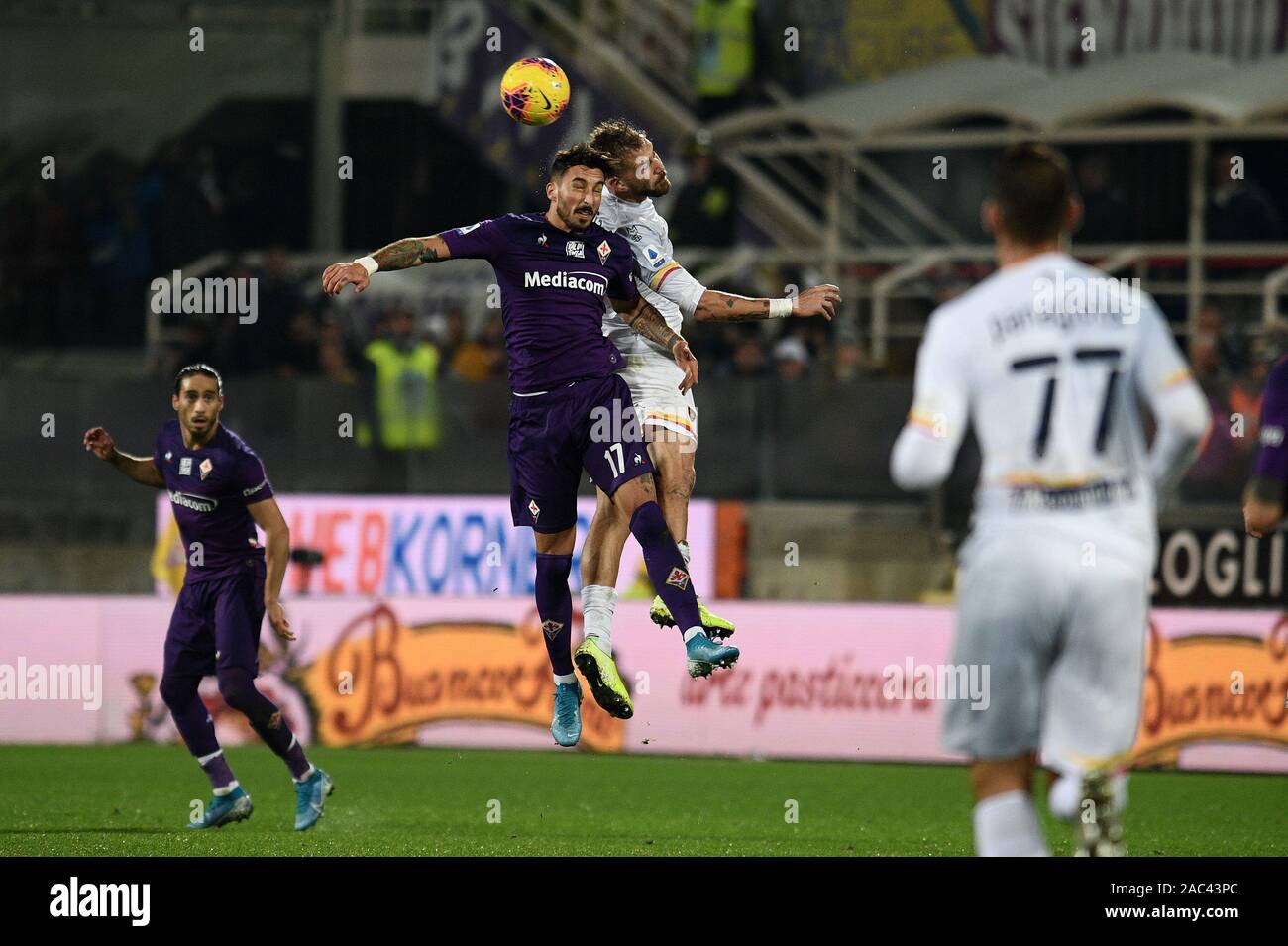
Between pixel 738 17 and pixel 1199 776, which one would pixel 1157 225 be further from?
pixel 1199 776

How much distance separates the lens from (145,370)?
19812 mm

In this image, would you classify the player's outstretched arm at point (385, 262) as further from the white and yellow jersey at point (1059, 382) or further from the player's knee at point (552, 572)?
the white and yellow jersey at point (1059, 382)

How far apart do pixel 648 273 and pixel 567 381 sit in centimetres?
70

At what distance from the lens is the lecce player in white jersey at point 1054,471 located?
623cm

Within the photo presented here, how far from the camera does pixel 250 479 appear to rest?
11.7 m

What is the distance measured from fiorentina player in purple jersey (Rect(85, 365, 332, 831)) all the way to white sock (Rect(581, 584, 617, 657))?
6.42ft

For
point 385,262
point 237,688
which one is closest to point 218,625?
point 237,688

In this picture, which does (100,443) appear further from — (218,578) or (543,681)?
(543,681)

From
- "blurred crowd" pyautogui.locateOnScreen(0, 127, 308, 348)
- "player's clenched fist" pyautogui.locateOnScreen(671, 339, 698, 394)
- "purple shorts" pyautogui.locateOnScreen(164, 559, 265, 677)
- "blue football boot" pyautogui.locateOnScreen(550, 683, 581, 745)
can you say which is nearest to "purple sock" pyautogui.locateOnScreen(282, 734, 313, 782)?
"purple shorts" pyautogui.locateOnScreen(164, 559, 265, 677)

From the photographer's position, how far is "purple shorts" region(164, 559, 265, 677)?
11.9m

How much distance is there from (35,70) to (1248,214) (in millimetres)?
12743

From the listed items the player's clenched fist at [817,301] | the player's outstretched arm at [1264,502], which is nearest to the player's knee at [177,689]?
the player's clenched fist at [817,301]

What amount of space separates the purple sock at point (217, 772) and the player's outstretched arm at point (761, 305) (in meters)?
4.00
